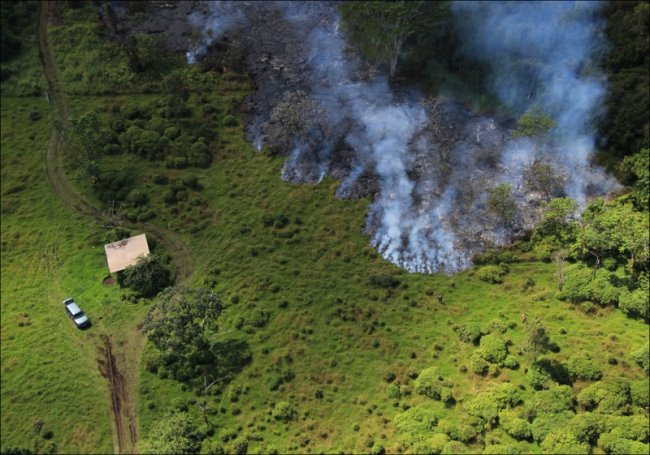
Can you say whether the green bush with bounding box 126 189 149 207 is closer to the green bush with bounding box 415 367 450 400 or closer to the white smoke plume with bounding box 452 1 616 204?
the green bush with bounding box 415 367 450 400

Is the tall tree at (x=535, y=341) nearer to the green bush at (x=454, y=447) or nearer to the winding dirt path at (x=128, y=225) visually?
the green bush at (x=454, y=447)

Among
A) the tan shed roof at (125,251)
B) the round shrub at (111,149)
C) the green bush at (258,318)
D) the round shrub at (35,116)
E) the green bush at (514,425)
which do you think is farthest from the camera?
the round shrub at (35,116)

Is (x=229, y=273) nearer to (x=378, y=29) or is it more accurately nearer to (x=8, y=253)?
(x=8, y=253)

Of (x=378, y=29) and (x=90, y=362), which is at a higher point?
(x=378, y=29)

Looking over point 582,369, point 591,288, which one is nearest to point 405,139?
point 591,288

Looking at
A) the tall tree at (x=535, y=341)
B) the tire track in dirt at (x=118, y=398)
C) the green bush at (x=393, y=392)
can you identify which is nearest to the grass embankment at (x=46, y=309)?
the tire track in dirt at (x=118, y=398)

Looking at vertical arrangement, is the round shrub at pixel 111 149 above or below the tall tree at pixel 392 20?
below

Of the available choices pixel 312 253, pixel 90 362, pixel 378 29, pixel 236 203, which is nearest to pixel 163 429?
pixel 90 362
